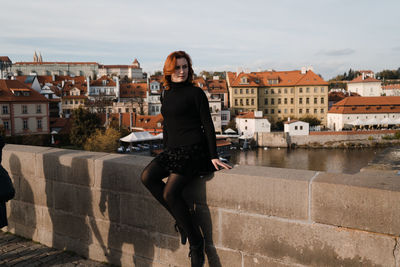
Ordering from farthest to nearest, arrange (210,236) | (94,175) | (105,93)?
1. (105,93)
2. (94,175)
3. (210,236)

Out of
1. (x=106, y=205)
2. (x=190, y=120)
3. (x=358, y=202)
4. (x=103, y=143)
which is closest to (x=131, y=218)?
(x=106, y=205)

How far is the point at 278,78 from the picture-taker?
7719 centimetres

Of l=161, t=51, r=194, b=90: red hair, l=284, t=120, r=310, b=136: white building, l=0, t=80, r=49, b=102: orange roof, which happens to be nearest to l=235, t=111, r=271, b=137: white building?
l=284, t=120, r=310, b=136: white building

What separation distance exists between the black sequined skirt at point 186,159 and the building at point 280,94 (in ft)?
233

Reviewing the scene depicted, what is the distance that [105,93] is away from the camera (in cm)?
7356

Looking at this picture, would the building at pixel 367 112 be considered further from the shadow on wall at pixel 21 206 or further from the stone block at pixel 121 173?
the stone block at pixel 121 173

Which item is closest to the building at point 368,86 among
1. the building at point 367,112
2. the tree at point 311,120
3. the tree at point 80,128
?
the building at point 367,112

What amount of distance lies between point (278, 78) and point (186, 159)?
77.1 metres

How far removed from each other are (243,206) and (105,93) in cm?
7378

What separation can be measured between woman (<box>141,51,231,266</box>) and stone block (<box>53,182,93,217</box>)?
3.80 ft

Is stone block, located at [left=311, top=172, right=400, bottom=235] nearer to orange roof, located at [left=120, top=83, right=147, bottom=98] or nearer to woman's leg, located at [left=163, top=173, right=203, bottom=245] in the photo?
woman's leg, located at [left=163, top=173, right=203, bottom=245]

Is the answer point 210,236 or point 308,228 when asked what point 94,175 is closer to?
point 210,236

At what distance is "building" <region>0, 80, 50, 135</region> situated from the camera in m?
44.6

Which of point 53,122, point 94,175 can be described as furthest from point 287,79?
→ point 94,175
